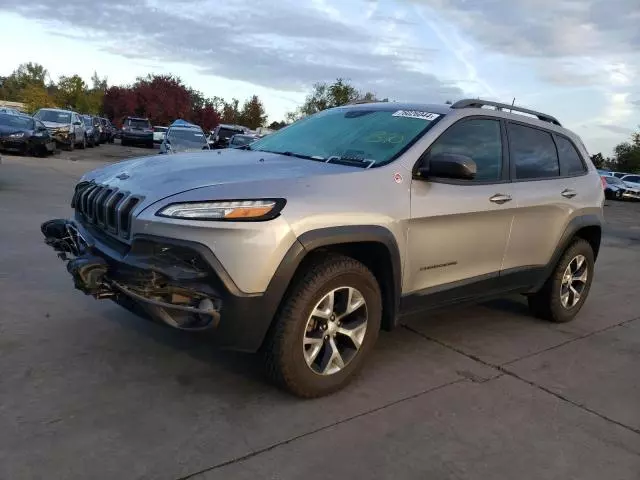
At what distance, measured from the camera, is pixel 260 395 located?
11.7ft

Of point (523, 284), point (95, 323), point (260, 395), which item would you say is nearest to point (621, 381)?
point (523, 284)

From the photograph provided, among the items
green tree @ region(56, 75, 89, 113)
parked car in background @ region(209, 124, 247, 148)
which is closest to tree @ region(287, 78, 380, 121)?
parked car in background @ region(209, 124, 247, 148)

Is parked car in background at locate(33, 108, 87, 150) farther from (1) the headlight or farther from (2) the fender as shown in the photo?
(1) the headlight

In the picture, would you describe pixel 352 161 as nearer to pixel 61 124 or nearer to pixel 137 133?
pixel 61 124

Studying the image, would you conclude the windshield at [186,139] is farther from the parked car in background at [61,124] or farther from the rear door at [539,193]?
the rear door at [539,193]

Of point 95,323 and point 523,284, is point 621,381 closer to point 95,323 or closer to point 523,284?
point 523,284

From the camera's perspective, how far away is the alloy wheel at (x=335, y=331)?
11.4 ft

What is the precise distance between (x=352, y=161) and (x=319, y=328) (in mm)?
1119

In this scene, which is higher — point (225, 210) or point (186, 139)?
point (225, 210)

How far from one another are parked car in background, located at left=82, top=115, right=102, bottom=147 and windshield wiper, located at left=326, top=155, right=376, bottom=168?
92.1 ft

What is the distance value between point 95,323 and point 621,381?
3.85 m

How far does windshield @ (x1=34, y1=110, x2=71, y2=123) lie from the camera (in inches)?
974

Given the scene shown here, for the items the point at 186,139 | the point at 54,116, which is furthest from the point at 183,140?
the point at 54,116

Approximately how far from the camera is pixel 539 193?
4910 millimetres
